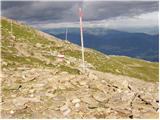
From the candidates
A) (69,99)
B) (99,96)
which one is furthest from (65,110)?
(99,96)

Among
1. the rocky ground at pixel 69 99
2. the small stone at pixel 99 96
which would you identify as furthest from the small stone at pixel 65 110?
the small stone at pixel 99 96

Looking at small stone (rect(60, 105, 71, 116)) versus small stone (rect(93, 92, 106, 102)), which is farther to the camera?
small stone (rect(93, 92, 106, 102))

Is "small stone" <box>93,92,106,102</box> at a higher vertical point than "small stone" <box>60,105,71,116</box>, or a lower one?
higher

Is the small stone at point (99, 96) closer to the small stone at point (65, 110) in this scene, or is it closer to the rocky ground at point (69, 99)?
the rocky ground at point (69, 99)

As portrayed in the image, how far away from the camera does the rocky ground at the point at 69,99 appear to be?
2323 centimetres

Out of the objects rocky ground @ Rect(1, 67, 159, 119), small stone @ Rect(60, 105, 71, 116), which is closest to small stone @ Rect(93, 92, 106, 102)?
rocky ground @ Rect(1, 67, 159, 119)

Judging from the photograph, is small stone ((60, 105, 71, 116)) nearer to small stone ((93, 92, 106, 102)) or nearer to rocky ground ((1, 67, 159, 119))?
rocky ground ((1, 67, 159, 119))

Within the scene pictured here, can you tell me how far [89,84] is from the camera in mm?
28578

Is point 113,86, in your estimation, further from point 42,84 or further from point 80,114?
point 80,114

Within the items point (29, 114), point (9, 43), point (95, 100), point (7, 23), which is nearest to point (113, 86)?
point (95, 100)

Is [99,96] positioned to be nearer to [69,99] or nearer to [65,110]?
[69,99]

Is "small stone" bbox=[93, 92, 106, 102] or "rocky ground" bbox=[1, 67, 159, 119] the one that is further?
"small stone" bbox=[93, 92, 106, 102]

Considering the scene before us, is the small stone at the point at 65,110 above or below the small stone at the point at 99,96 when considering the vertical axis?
below

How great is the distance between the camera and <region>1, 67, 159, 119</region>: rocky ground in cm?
2323
